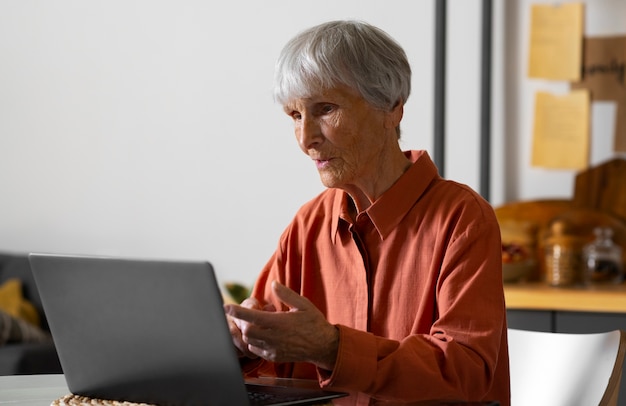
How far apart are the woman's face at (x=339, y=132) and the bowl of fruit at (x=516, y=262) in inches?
52.1

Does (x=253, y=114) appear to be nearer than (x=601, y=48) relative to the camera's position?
No

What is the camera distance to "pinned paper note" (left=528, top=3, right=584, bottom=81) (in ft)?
9.76

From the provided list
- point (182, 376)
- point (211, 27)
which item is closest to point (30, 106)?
point (211, 27)

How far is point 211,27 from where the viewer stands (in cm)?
355

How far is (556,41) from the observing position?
301 cm

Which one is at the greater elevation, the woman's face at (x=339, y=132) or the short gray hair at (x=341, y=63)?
the short gray hair at (x=341, y=63)

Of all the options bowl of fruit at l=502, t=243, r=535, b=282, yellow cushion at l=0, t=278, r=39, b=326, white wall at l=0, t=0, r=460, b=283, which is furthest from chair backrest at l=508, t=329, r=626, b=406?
yellow cushion at l=0, t=278, r=39, b=326

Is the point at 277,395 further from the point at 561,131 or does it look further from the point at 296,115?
the point at 561,131

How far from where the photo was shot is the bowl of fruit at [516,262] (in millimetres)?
2797

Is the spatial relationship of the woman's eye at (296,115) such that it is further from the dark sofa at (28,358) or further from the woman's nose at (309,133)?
the dark sofa at (28,358)

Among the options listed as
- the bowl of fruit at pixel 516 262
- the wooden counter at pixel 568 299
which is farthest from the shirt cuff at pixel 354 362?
the bowl of fruit at pixel 516 262

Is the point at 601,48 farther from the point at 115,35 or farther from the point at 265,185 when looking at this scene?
the point at 115,35

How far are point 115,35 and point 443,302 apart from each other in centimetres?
264

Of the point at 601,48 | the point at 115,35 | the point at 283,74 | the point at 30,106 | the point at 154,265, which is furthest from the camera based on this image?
the point at 30,106
